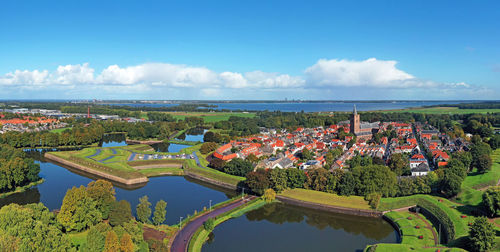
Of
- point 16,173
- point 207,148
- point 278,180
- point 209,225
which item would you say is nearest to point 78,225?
point 209,225

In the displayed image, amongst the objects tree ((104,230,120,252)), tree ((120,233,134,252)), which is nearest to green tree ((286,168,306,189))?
tree ((120,233,134,252))

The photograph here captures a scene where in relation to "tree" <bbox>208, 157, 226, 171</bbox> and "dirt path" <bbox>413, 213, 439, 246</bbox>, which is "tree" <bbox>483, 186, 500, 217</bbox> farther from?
"tree" <bbox>208, 157, 226, 171</bbox>

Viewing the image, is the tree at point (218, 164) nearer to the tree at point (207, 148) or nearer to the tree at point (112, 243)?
the tree at point (207, 148)

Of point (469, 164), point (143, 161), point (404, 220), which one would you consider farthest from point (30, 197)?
point (469, 164)

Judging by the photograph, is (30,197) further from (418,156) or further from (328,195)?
(418,156)

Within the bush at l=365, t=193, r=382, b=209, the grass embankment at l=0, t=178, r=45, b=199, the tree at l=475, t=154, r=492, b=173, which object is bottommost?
the grass embankment at l=0, t=178, r=45, b=199

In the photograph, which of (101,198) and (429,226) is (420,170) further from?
(101,198)
